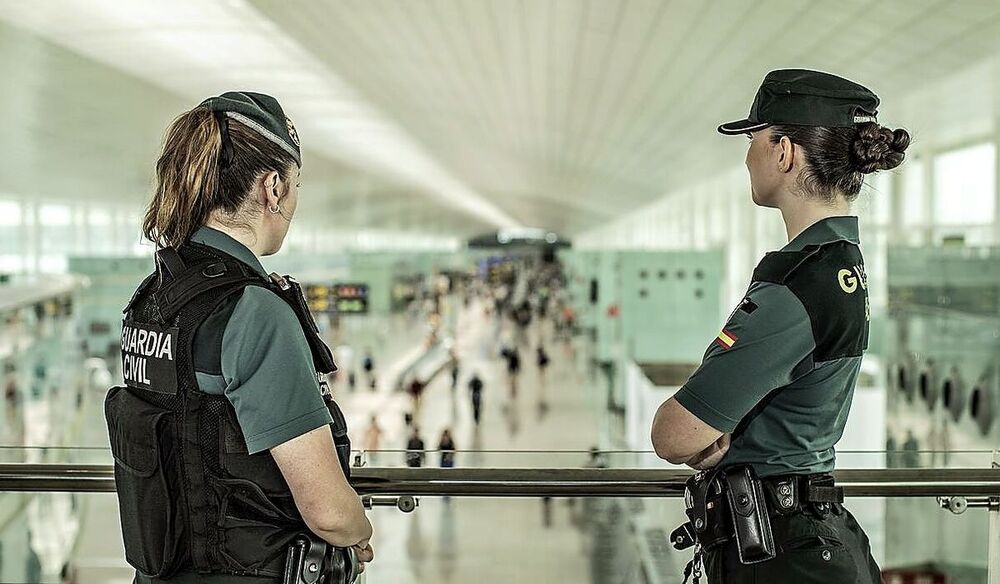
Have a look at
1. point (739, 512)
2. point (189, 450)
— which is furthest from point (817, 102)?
point (189, 450)

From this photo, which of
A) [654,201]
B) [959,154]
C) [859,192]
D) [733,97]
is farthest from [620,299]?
[654,201]

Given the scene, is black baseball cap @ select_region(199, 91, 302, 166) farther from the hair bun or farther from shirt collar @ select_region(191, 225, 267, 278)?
the hair bun

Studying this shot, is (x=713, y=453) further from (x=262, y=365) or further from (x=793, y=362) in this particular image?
(x=262, y=365)

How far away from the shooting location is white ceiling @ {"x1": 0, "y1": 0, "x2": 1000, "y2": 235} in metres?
11.0

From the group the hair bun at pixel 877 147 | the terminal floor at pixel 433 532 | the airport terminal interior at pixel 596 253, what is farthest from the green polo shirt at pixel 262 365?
the hair bun at pixel 877 147

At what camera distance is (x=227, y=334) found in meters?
2.04

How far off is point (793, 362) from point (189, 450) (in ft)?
4.38

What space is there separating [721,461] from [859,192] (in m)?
0.75

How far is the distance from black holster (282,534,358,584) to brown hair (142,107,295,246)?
71cm

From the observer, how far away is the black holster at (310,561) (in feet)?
7.24

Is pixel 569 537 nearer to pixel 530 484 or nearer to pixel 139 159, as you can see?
pixel 530 484

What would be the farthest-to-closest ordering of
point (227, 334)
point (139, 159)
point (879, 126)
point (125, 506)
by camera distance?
point (139, 159)
point (879, 126)
point (125, 506)
point (227, 334)

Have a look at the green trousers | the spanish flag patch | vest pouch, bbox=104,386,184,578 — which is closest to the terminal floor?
vest pouch, bbox=104,386,184,578

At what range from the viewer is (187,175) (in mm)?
2156
